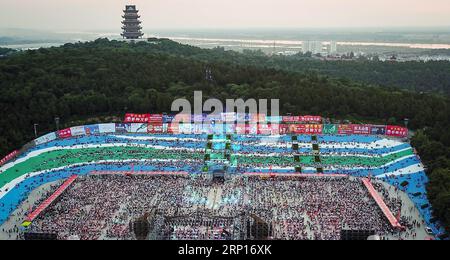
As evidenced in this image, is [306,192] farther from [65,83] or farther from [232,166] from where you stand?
[65,83]

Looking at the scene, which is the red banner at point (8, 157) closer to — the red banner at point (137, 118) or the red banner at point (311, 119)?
the red banner at point (137, 118)

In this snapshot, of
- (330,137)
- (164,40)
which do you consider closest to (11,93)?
(330,137)

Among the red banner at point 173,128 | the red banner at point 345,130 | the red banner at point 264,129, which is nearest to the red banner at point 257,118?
the red banner at point 264,129

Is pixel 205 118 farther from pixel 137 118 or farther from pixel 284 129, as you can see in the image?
pixel 284 129

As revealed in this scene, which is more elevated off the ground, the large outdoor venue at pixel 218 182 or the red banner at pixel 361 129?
the red banner at pixel 361 129

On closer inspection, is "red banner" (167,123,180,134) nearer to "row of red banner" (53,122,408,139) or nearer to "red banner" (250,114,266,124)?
"row of red banner" (53,122,408,139)

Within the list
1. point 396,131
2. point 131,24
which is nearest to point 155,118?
point 396,131
